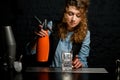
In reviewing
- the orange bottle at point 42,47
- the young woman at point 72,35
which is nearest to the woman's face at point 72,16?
the young woman at point 72,35

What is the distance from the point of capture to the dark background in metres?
2.89

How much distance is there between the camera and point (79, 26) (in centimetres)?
290

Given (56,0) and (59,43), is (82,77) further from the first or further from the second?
(56,0)

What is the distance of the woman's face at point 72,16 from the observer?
2871 millimetres

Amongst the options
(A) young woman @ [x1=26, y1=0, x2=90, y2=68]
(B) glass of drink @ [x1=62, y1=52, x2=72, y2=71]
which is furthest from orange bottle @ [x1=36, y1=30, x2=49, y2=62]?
(A) young woman @ [x1=26, y1=0, x2=90, y2=68]

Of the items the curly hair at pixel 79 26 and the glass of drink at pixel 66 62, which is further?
the curly hair at pixel 79 26

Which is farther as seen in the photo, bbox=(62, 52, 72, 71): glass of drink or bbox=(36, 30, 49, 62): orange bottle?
bbox=(36, 30, 49, 62): orange bottle

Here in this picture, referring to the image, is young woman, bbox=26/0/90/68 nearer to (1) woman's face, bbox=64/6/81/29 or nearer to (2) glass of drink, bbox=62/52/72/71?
(1) woman's face, bbox=64/6/81/29

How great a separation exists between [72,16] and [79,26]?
0.13 metres

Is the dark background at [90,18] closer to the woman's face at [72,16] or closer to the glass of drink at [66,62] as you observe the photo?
the woman's face at [72,16]

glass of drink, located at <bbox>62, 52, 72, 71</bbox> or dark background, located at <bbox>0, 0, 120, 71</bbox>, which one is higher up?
dark background, located at <bbox>0, 0, 120, 71</bbox>

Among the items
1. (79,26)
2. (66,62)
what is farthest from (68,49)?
(66,62)

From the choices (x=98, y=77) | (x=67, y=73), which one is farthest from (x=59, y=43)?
(x=98, y=77)

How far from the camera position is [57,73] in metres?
2.19
